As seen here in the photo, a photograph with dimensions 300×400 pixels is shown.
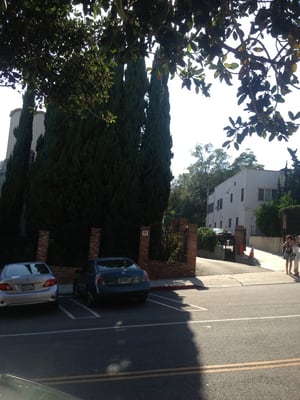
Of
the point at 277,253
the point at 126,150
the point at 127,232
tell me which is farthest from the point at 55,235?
the point at 277,253

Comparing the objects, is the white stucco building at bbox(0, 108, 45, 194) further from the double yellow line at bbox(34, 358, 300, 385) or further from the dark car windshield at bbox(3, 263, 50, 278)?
the double yellow line at bbox(34, 358, 300, 385)

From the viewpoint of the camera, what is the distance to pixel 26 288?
1210 cm

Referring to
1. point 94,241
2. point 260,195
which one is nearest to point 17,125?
point 94,241

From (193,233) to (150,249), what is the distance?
2.09 meters

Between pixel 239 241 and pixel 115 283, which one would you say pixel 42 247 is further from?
pixel 239 241

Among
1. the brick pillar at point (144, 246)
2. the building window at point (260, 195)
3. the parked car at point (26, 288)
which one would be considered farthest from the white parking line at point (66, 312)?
the building window at point (260, 195)

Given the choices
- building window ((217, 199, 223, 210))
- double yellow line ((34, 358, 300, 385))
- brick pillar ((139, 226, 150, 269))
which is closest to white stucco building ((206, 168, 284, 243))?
building window ((217, 199, 223, 210))

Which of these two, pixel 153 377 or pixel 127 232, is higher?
pixel 127 232

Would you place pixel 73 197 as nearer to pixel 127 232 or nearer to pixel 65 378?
pixel 127 232

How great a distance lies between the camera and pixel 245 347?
7.41 m

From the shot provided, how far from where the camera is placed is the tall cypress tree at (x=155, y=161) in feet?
69.9

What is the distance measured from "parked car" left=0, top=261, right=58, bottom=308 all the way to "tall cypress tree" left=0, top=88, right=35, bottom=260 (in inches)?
388

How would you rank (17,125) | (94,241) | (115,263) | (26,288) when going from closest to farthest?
(26,288), (115,263), (94,241), (17,125)

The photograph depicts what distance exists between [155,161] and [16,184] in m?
6.89
